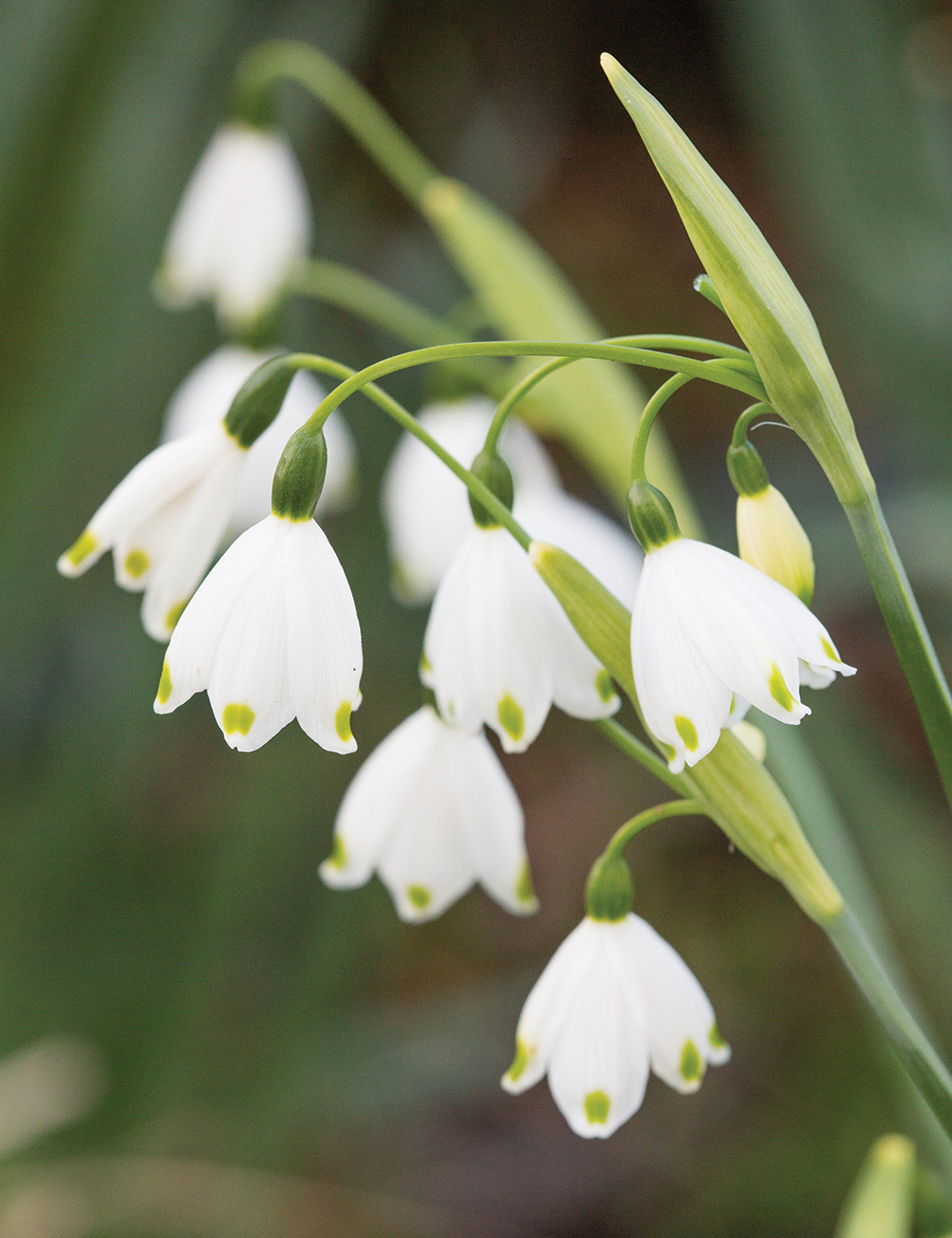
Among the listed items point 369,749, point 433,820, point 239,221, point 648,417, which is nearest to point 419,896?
point 433,820

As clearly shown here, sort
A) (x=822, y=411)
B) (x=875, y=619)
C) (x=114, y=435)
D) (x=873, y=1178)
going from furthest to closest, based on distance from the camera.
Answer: (x=875, y=619) < (x=114, y=435) < (x=873, y=1178) < (x=822, y=411)

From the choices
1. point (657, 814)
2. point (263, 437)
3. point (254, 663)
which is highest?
point (263, 437)

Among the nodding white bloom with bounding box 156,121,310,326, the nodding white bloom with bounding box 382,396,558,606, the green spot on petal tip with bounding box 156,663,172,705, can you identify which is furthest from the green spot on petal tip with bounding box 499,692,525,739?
the nodding white bloom with bounding box 156,121,310,326

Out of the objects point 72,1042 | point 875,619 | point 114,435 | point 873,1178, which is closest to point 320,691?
point 873,1178

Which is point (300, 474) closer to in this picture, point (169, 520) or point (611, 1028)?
point (169, 520)

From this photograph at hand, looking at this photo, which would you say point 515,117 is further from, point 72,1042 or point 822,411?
point 822,411

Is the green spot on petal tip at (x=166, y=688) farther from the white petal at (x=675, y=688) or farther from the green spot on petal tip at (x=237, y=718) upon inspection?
the white petal at (x=675, y=688)
